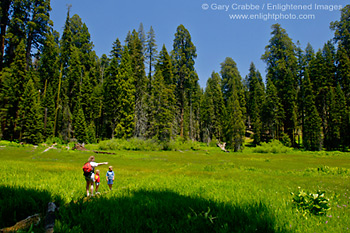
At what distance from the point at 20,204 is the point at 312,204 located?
8.36 meters

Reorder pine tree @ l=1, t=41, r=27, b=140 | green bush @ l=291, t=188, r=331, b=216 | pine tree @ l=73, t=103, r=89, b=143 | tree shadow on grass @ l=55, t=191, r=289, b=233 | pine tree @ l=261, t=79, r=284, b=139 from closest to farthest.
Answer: tree shadow on grass @ l=55, t=191, r=289, b=233
green bush @ l=291, t=188, r=331, b=216
pine tree @ l=1, t=41, r=27, b=140
pine tree @ l=73, t=103, r=89, b=143
pine tree @ l=261, t=79, r=284, b=139

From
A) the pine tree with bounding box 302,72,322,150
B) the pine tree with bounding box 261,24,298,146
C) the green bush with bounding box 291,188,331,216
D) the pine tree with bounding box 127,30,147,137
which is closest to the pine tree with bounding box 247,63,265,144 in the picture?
the pine tree with bounding box 261,24,298,146

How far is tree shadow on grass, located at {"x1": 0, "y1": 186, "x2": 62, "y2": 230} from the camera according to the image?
4850 mm

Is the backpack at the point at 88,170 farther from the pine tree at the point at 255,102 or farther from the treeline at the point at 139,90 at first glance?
the pine tree at the point at 255,102

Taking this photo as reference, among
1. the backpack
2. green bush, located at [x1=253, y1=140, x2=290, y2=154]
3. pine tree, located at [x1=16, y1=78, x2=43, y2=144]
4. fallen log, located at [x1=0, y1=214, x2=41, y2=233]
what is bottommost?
green bush, located at [x1=253, y1=140, x2=290, y2=154]

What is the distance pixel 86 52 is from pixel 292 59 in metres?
57.6

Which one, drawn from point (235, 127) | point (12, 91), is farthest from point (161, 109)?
point (12, 91)

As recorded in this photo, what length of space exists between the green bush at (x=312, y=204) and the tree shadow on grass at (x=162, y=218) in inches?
45.4

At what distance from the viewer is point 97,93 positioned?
53.8m

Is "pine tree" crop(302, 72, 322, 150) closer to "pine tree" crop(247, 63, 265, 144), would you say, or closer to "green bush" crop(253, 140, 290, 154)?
"green bush" crop(253, 140, 290, 154)

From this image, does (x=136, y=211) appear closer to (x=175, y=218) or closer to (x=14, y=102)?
(x=175, y=218)

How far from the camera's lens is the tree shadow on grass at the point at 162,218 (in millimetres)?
4379

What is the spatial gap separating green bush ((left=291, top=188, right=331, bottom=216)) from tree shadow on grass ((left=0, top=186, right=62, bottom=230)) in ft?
22.7

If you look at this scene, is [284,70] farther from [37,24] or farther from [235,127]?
[37,24]
